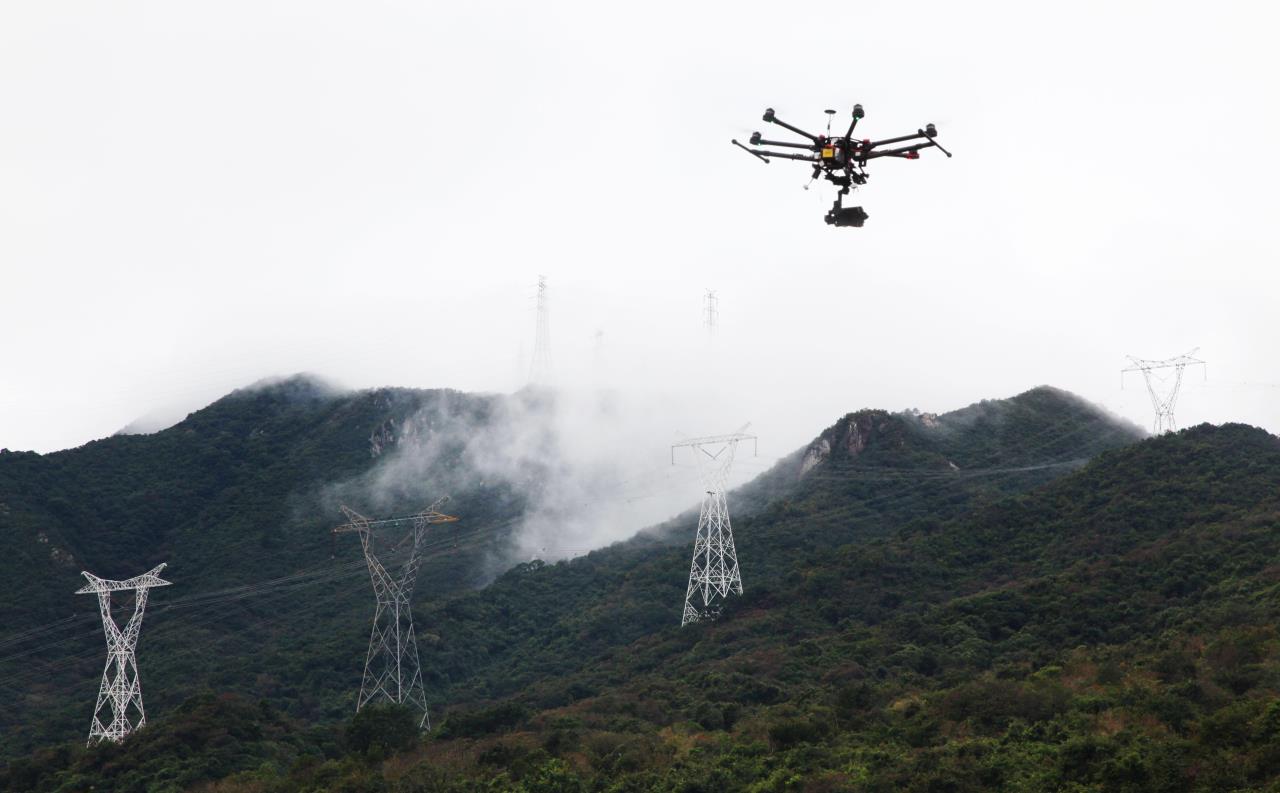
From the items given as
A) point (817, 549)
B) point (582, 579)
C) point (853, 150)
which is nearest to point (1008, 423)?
point (817, 549)

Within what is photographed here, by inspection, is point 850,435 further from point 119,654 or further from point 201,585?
point 119,654

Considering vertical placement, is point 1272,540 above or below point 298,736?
above

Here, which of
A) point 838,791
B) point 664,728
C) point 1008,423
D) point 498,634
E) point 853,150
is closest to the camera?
point 853,150

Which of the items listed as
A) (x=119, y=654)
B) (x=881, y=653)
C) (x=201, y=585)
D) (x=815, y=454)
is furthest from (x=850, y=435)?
(x=119, y=654)

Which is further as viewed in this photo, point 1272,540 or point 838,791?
point 1272,540

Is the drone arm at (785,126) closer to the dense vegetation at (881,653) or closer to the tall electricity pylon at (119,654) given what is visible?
the dense vegetation at (881,653)

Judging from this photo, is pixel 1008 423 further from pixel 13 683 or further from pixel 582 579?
pixel 13 683

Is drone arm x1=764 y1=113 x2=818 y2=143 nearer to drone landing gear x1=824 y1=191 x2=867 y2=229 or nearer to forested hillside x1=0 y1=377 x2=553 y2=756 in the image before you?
drone landing gear x1=824 y1=191 x2=867 y2=229
